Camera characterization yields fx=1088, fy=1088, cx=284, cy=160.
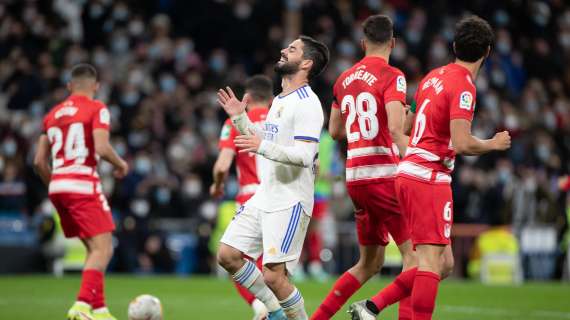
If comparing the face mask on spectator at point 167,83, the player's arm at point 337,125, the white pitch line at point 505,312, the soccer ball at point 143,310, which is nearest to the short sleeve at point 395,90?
the player's arm at point 337,125

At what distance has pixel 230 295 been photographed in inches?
578

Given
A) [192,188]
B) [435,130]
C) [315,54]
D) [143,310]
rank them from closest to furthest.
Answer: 1. [435,130]
2. [315,54]
3. [143,310]
4. [192,188]

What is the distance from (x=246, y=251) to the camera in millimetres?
8391

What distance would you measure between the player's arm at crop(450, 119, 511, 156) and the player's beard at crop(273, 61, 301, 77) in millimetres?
1369

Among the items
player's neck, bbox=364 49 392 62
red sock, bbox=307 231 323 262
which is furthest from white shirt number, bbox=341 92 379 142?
red sock, bbox=307 231 323 262

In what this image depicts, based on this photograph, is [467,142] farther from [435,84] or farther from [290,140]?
[290,140]

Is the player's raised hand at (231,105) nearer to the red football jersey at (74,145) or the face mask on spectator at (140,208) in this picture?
the red football jersey at (74,145)

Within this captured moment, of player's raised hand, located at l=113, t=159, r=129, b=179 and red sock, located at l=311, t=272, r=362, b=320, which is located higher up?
player's raised hand, located at l=113, t=159, r=129, b=179

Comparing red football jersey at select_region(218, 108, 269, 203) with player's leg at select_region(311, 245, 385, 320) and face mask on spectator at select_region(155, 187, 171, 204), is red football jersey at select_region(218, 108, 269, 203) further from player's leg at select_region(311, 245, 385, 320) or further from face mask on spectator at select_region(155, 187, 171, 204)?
face mask on spectator at select_region(155, 187, 171, 204)

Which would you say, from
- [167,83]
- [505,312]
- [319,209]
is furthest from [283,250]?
[167,83]

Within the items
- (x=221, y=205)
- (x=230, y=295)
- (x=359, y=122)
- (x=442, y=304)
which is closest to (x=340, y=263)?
(x=221, y=205)

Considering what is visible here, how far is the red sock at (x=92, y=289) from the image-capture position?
9.64 metres

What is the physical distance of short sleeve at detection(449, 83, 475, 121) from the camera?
25.2 feet

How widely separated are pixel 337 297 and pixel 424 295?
1.27 m
